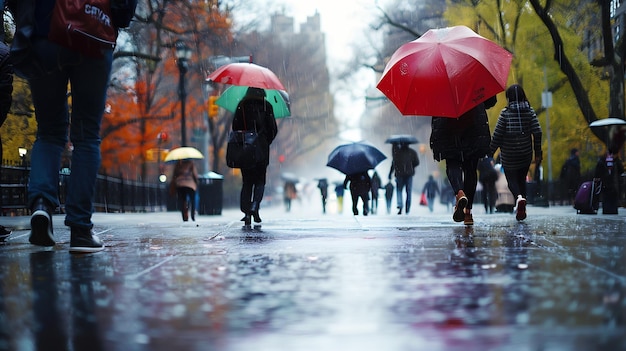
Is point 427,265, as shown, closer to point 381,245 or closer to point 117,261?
Answer: point 381,245

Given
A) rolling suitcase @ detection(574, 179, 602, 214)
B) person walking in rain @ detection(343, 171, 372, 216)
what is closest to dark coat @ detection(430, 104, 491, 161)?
rolling suitcase @ detection(574, 179, 602, 214)

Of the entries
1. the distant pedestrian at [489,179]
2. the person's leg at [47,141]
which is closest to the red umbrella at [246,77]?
the person's leg at [47,141]

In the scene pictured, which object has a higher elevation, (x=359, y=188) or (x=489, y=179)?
(x=489, y=179)

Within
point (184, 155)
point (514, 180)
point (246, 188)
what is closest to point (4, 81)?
point (246, 188)

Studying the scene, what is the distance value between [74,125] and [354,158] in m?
14.3

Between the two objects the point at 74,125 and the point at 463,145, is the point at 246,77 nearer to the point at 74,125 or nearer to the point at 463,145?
the point at 463,145

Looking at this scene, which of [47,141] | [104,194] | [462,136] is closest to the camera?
[47,141]

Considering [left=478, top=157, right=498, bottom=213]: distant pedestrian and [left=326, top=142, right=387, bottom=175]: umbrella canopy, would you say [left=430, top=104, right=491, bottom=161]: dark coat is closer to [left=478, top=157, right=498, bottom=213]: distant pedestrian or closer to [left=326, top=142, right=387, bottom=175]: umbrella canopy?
[left=326, top=142, right=387, bottom=175]: umbrella canopy

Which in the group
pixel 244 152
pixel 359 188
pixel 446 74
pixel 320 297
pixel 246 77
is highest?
pixel 246 77

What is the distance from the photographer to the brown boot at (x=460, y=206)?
9.03 meters

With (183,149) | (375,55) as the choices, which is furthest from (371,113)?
(183,149)

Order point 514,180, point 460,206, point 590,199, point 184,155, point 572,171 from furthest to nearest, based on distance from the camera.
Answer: point 572,171
point 184,155
point 590,199
point 514,180
point 460,206

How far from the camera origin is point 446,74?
9.62m

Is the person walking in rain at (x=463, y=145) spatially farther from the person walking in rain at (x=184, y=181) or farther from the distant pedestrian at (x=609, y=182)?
the person walking in rain at (x=184, y=181)
